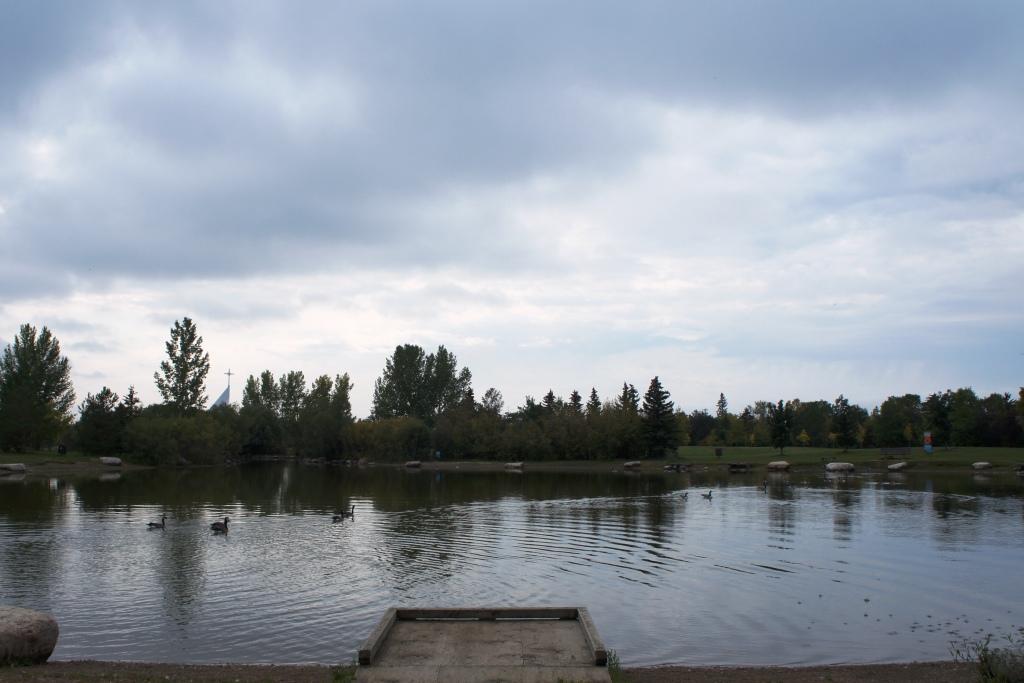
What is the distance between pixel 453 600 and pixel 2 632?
10.2 meters

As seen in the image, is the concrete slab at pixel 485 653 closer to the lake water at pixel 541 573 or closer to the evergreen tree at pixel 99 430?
the lake water at pixel 541 573

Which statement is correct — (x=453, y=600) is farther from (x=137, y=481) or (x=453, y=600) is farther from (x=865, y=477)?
(x=865, y=477)

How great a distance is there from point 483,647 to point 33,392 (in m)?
102

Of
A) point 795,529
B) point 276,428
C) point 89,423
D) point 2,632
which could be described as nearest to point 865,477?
point 795,529

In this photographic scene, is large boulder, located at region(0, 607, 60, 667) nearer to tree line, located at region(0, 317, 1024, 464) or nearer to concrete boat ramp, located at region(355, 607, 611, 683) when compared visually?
concrete boat ramp, located at region(355, 607, 611, 683)

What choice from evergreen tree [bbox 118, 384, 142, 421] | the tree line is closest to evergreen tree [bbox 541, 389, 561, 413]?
the tree line

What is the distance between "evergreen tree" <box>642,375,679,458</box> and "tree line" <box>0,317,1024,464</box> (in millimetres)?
167

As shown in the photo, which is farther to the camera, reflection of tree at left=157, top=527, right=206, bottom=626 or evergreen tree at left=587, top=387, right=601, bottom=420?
evergreen tree at left=587, top=387, right=601, bottom=420

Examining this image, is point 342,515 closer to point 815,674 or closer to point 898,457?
point 815,674

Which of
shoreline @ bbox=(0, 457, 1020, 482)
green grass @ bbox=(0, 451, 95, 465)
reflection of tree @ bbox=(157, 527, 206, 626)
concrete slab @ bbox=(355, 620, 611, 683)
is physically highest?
concrete slab @ bbox=(355, 620, 611, 683)

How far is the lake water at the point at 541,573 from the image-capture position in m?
16.5

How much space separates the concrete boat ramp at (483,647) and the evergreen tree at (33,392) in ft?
308

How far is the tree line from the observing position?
9725 centimetres

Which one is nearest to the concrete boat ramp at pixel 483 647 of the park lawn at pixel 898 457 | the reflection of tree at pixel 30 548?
the reflection of tree at pixel 30 548
